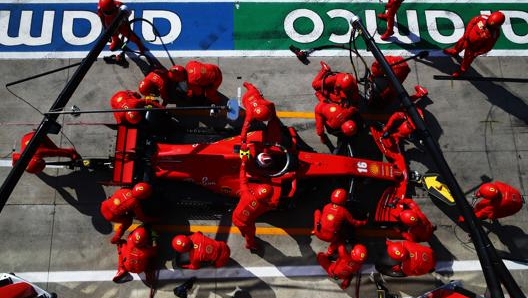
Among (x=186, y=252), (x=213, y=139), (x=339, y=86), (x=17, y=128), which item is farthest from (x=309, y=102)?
(x=17, y=128)

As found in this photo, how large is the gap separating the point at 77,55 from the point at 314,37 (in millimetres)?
5770

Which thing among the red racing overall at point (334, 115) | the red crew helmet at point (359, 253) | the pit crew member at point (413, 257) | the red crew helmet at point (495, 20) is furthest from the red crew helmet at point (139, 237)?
the red crew helmet at point (495, 20)

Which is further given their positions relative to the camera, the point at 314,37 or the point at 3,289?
the point at 314,37

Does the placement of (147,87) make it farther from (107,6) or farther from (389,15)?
(389,15)

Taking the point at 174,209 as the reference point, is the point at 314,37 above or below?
above

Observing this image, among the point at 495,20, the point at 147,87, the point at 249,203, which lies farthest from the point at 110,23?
the point at 495,20

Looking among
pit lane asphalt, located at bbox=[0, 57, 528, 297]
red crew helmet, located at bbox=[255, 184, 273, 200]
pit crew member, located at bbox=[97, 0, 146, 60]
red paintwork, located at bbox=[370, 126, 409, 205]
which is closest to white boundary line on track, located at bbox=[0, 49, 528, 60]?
pit lane asphalt, located at bbox=[0, 57, 528, 297]

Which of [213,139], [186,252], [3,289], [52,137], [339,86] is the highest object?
[339,86]

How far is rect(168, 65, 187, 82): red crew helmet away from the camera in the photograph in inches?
342

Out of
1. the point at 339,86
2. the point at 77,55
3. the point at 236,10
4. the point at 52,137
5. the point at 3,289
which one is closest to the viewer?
the point at 3,289

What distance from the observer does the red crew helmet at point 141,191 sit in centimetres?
756

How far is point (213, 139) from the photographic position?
9.02 metres

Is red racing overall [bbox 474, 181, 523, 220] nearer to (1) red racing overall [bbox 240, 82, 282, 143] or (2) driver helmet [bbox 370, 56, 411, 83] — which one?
(2) driver helmet [bbox 370, 56, 411, 83]

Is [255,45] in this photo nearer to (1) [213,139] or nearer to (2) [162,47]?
(2) [162,47]
